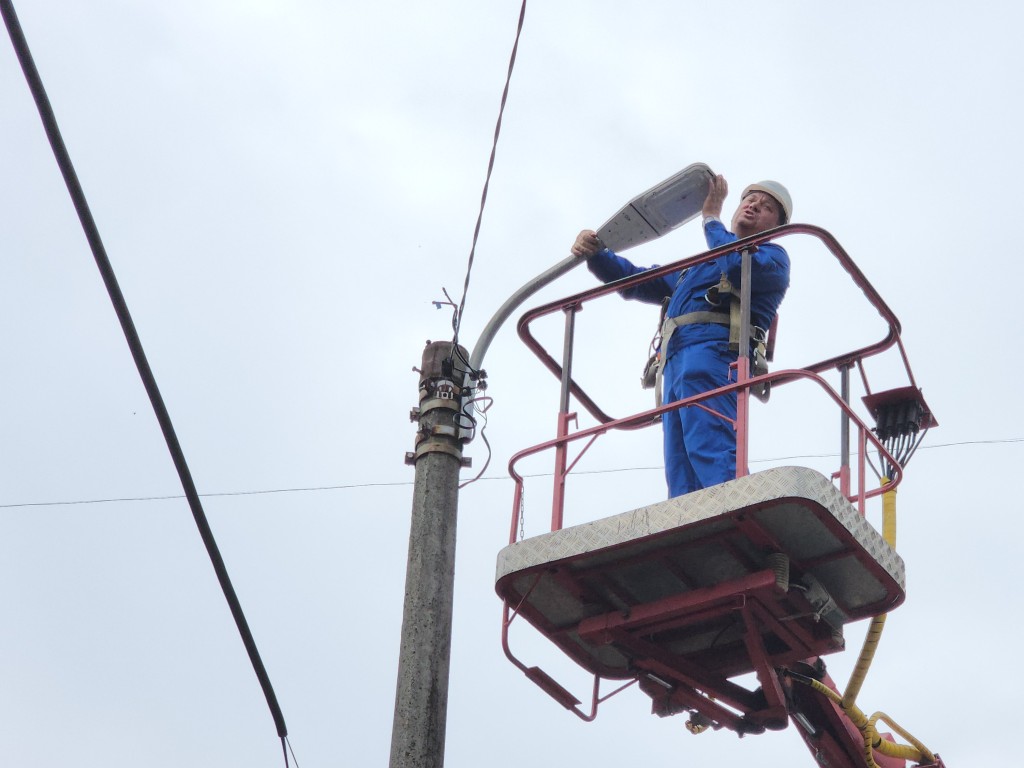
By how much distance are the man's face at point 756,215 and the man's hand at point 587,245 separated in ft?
2.92

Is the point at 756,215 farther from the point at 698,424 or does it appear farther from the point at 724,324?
the point at 698,424

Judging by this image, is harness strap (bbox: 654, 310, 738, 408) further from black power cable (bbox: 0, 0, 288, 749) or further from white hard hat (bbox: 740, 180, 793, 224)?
black power cable (bbox: 0, 0, 288, 749)

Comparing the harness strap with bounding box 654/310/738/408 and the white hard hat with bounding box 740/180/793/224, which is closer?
the harness strap with bounding box 654/310/738/408

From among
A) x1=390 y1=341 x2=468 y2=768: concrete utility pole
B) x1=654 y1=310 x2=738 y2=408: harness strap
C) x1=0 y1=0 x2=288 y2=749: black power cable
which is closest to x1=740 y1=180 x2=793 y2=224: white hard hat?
x1=654 y1=310 x2=738 y2=408: harness strap

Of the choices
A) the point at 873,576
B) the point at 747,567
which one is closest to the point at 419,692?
the point at 747,567

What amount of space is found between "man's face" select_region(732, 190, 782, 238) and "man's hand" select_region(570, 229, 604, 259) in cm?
89

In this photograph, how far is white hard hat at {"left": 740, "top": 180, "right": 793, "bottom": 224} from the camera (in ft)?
27.5

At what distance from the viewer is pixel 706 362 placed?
753cm

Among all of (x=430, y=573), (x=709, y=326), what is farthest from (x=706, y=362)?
(x=430, y=573)

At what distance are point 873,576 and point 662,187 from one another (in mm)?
2355

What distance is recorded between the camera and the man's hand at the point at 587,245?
26.0ft

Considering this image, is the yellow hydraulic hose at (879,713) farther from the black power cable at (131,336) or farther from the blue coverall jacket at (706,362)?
the black power cable at (131,336)

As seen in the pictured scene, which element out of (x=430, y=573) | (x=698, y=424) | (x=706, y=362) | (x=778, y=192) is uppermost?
(x=778, y=192)

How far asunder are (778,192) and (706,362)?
1.40 meters
